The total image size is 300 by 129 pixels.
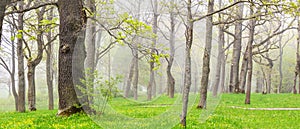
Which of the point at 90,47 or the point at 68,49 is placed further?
the point at 90,47

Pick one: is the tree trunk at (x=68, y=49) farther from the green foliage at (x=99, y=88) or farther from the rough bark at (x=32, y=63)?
the rough bark at (x=32, y=63)

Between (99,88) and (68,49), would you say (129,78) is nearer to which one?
(99,88)

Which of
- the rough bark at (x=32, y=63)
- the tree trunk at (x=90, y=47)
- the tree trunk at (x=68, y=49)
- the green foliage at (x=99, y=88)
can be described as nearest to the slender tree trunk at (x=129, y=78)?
the green foliage at (x=99, y=88)

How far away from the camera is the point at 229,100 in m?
29.8

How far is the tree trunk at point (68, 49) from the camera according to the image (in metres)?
15.4

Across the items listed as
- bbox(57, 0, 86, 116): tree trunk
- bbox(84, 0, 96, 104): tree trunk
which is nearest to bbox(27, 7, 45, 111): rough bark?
bbox(84, 0, 96, 104): tree trunk

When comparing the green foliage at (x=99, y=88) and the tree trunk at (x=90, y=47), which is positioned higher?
the tree trunk at (x=90, y=47)

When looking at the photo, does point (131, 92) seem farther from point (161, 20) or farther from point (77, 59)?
point (161, 20)

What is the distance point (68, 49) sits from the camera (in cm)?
1541

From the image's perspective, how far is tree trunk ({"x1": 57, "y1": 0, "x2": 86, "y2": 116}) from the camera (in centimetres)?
1545

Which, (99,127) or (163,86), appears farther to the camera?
(163,86)

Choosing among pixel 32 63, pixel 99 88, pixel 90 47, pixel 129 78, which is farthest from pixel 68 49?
pixel 32 63

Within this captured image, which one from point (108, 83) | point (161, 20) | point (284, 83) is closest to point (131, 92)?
point (108, 83)

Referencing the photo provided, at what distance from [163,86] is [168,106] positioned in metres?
1.53
